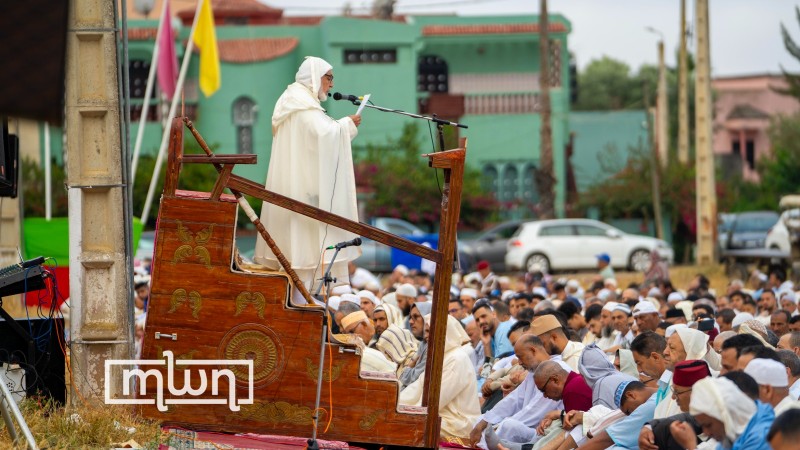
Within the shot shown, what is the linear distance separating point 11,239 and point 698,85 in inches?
665

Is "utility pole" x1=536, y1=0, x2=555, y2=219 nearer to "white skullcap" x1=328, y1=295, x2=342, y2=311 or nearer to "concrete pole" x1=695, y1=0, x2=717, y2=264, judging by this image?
"concrete pole" x1=695, y1=0, x2=717, y2=264

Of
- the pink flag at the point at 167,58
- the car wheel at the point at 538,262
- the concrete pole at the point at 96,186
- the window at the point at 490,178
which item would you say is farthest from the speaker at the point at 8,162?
the window at the point at 490,178

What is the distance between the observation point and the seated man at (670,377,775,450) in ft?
24.3

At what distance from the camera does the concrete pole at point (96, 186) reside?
1098 centimetres

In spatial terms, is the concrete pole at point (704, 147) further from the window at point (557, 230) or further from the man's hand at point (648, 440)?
the man's hand at point (648, 440)

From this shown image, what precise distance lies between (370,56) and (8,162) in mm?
32861

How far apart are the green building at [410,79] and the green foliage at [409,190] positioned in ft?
6.44

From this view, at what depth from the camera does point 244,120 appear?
44656 millimetres

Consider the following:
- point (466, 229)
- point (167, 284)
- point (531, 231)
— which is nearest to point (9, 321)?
point (167, 284)

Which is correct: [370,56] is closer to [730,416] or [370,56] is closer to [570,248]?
[570,248]

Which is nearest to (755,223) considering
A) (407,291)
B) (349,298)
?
(407,291)

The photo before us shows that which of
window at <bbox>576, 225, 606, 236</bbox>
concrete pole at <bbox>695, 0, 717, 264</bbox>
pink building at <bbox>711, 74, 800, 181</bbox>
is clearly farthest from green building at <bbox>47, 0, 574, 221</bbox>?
pink building at <bbox>711, 74, 800, 181</bbox>

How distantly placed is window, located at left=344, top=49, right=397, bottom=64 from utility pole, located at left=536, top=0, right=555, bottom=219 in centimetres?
583
